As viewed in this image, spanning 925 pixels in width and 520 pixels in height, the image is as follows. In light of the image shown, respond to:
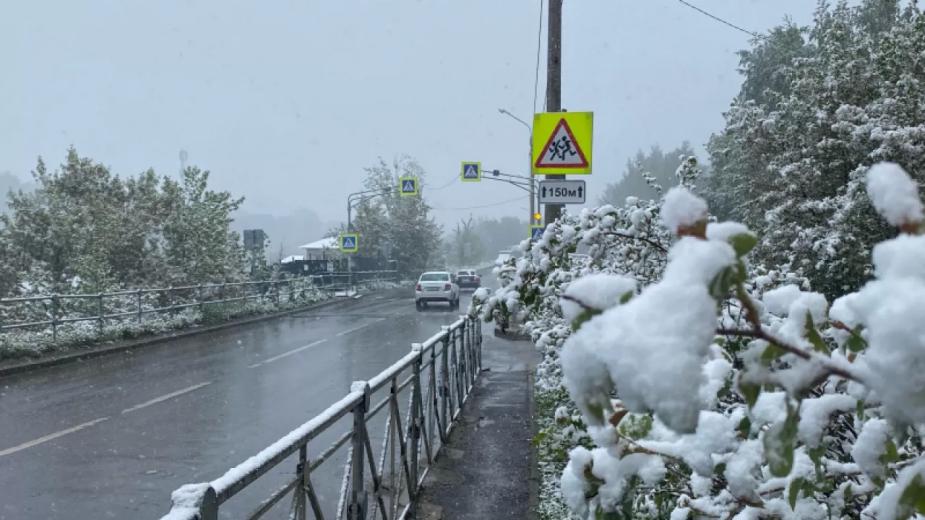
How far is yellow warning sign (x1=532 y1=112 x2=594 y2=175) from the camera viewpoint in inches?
384

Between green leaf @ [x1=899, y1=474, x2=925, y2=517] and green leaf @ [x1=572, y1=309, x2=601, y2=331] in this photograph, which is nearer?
green leaf @ [x1=899, y1=474, x2=925, y2=517]

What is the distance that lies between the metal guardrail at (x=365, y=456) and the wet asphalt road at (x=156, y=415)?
18 centimetres

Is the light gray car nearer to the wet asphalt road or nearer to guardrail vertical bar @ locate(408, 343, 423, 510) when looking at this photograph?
the wet asphalt road

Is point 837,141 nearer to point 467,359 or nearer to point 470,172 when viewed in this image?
point 467,359

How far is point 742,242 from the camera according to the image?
1031mm

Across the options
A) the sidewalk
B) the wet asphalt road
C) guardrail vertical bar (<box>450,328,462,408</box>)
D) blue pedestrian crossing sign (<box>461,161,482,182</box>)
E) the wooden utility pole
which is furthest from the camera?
blue pedestrian crossing sign (<box>461,161,482,182</box>)

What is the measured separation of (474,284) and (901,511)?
47.1 metres

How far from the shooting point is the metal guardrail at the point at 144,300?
48.3 ft

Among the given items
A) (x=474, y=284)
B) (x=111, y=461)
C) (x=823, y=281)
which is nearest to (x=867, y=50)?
(x=823, y=281)

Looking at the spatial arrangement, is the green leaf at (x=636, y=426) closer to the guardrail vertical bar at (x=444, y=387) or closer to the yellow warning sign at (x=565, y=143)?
the guardrail vertical bar at (x=444, y=387)

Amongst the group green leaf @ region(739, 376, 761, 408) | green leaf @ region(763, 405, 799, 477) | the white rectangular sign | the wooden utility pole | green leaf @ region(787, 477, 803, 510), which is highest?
the wooden utility pole

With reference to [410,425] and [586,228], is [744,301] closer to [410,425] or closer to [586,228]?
[586,228]

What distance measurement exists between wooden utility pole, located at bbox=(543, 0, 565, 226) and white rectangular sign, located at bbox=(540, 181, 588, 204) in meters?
0.51

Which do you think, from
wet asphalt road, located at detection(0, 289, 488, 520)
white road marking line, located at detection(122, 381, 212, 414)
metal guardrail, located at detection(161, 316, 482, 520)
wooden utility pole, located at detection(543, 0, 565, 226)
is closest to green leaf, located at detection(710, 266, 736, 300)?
metal guardrail, located at detection(161, 316, 482, 520)
